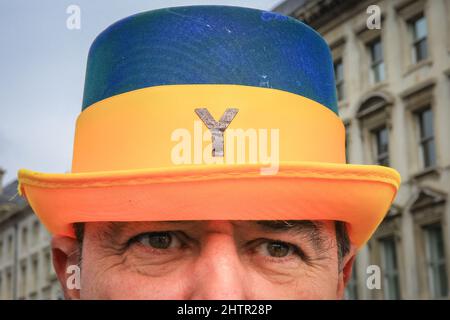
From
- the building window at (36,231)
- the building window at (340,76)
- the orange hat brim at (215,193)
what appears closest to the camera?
the orange hat brim at (215,193)

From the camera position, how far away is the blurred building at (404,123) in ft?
62.1

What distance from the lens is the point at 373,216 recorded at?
2.54 m

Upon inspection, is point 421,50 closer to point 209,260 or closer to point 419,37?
point 419,37

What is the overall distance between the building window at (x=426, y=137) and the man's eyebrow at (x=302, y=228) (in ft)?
57.2

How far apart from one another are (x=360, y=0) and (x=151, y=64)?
2042 centimetres

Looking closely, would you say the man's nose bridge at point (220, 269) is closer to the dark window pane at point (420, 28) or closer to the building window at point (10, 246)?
the dark window pane at point (420, 28)

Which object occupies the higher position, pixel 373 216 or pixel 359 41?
pixel 359 41

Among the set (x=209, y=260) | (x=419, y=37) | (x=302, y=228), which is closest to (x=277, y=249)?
(x=302, y=228)

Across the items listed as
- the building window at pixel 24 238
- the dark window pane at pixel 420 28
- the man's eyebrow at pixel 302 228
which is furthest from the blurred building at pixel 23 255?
the man's eyebrow at pixel 302 228

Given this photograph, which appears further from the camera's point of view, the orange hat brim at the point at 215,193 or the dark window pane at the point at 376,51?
the dark window pane at the point at 376,51
